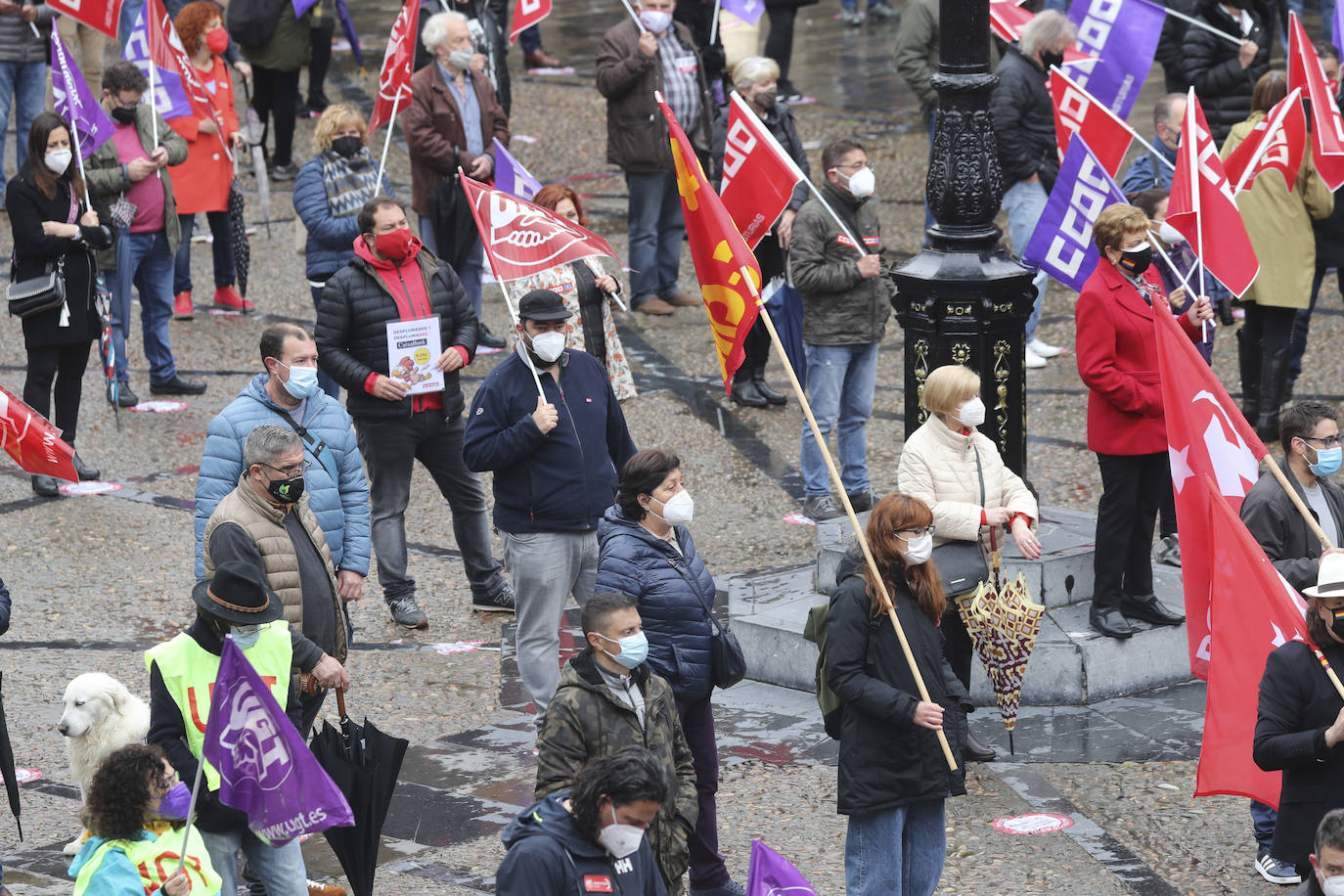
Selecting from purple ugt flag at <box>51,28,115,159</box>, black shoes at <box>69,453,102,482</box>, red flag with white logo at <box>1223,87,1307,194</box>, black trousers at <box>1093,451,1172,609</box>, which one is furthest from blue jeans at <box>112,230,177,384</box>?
red flag with white logo at <box>1223,87,1307,194</box>

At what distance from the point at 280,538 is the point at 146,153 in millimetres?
5812

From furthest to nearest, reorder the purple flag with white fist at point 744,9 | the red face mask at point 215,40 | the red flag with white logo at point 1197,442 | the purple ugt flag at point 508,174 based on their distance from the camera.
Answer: the purple flag with white fist at point 744,9 < the red face mask at point 215,40 < the purple ugt flag at point 508,174 < the red flag with white logo at point 1197,442

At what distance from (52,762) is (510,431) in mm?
2174

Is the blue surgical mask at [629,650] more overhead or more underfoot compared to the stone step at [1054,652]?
more overhead

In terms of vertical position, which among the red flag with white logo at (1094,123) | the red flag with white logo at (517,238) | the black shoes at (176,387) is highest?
the red flag with white logo at (1094,123)

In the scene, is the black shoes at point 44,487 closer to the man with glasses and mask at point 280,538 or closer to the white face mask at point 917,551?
the man with glasses and mask at point 280,538

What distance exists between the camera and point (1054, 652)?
Result: 26.8 ft

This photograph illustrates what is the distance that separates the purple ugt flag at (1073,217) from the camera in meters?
8.57

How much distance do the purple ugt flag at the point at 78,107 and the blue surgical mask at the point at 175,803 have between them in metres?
6.08

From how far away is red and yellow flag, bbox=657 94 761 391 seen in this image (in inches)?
296

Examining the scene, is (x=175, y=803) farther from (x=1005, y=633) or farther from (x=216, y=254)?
(x=216, y=254)

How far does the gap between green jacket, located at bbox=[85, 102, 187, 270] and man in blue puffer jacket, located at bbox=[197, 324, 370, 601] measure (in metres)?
4.22

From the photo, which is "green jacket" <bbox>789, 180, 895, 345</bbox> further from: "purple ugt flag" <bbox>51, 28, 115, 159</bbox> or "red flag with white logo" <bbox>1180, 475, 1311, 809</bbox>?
"purple ugt flag" <bbox>51, 28, 115, 159</bbox>

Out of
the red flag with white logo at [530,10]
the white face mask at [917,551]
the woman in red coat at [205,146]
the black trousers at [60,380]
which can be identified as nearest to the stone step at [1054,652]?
the white face mask at [917,551]
